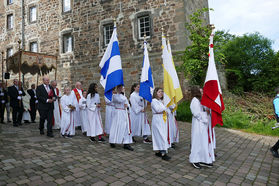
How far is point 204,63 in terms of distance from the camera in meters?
10.3

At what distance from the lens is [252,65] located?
66.8 ft

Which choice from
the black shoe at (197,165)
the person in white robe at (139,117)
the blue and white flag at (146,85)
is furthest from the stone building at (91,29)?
the black shoe at (197,165)

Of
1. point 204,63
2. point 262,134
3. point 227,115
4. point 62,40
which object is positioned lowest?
point 262,134

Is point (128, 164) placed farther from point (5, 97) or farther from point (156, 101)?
point (5, 97)

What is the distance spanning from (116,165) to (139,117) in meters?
2.64

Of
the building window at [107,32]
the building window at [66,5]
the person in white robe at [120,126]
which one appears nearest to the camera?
the person in white robe at [120,126]

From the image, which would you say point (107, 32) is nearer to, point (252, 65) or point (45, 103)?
point (45, 103)

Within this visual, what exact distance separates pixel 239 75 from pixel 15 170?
63.0 feet

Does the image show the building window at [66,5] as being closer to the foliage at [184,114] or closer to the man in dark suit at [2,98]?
the man in dark suit at [2,98]

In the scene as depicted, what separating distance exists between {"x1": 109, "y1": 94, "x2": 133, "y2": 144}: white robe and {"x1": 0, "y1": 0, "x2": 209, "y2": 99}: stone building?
7393 mm

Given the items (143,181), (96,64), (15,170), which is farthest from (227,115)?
(96,64)

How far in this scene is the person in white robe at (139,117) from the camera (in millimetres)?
6387

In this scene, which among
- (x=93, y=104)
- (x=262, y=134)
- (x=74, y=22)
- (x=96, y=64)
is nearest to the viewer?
(x=93, y=104)

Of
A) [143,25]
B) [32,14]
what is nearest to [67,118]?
[143,25]
